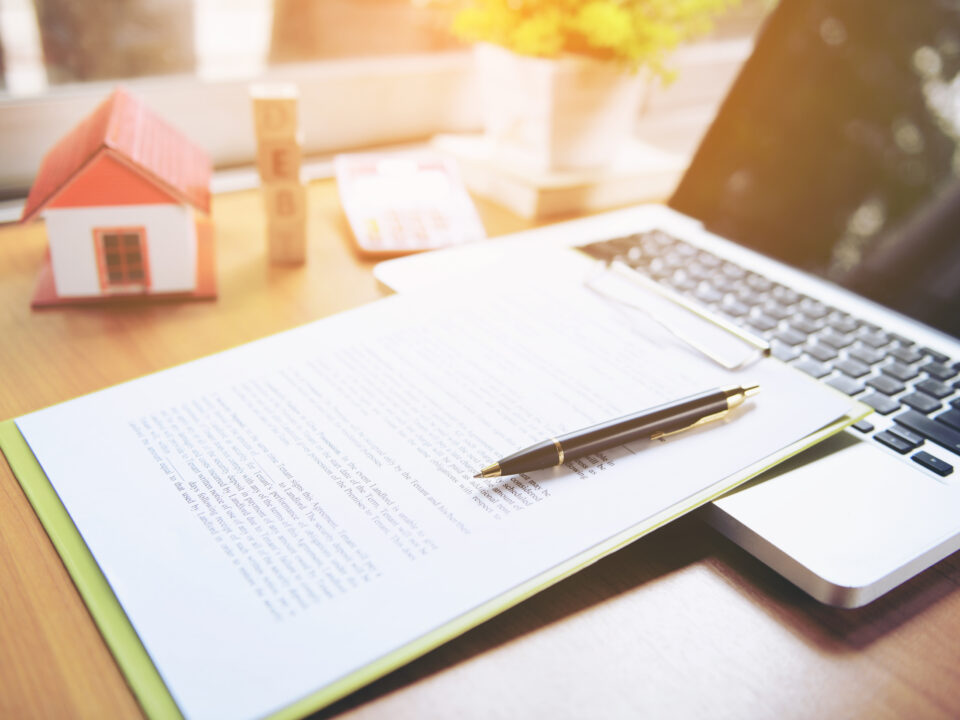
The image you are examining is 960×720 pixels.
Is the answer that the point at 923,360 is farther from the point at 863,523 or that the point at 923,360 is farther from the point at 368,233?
the point at 368,233

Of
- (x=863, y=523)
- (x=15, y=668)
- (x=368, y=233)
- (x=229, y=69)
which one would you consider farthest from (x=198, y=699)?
(x=229, y=69)

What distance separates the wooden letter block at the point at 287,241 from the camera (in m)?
0.69

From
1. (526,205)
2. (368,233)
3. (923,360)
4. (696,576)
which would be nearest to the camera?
(696,576)

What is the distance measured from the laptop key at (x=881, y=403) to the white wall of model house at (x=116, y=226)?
0.54 m

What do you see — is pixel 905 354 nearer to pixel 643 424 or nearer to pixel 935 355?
pixel 935 355

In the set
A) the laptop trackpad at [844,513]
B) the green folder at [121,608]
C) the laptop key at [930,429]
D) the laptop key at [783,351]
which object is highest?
the laptop key at [783,351]

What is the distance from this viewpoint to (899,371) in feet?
1.81

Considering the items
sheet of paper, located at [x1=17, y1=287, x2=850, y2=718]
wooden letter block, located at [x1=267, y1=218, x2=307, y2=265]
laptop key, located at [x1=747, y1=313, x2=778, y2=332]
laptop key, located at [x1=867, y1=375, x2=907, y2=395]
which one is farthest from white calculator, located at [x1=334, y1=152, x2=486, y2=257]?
laptop key, located at [x1=867, y1=375, x2=907, y2=395]

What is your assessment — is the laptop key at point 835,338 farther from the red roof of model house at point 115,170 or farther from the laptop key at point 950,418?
the red roof of model house at point 115,170

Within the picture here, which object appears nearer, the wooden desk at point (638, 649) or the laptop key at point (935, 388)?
the wooden desk at point (638, 649)

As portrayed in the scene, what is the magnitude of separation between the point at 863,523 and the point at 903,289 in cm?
33

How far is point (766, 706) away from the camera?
0.35 metres

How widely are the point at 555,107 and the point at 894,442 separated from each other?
0.50 meters

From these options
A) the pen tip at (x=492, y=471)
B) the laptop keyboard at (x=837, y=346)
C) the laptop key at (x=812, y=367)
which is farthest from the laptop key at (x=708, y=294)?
the pen tip at (x=492, y=471)
